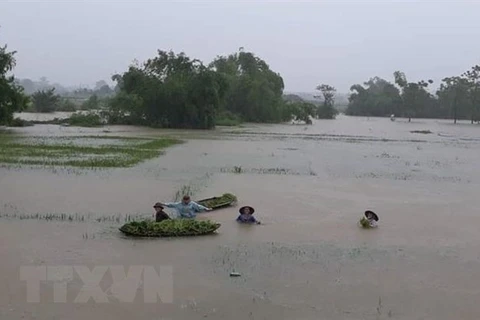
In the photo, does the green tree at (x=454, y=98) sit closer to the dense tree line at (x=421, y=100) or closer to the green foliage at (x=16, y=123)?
the dense tree line at (x=421, y=100)

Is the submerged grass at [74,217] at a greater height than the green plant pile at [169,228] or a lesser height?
lesser

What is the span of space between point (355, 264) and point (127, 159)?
12357 millimetres

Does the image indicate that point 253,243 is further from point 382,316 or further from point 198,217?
point 382,316

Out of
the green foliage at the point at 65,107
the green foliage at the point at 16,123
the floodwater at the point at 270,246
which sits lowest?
the floodwater at the point at 270,246

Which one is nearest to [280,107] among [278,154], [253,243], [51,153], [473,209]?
[278,154]

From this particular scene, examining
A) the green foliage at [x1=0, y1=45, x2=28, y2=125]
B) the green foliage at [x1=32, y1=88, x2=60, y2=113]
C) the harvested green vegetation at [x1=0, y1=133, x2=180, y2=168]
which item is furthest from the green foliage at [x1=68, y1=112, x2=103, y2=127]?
the green foliage at [x1=32, y1=88, x2=60, y2=113]

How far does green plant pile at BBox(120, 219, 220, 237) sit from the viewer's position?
8.70 metres

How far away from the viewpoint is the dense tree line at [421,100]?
7344 centimetres

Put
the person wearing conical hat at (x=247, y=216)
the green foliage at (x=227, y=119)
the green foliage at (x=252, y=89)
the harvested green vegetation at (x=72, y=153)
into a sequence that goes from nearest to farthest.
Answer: the person wearing conical hat at (x=247, y=216) → the harvested green vegetation at (x=72, y=153) → the green foliage at (x=227, y=119) → the green foliage at (x=252, y=89)

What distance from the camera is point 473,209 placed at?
42.4ft

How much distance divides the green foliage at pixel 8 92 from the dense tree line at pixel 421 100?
54708mm

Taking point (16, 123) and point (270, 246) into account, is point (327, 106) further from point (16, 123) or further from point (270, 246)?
point (270, 246)

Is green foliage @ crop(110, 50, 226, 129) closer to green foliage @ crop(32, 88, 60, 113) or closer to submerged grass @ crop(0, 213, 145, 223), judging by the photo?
green foliage @ crop(32, 88, 60, 113)

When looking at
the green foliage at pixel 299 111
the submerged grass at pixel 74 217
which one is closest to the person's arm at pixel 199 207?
the submerged grass at pixel 74 217
